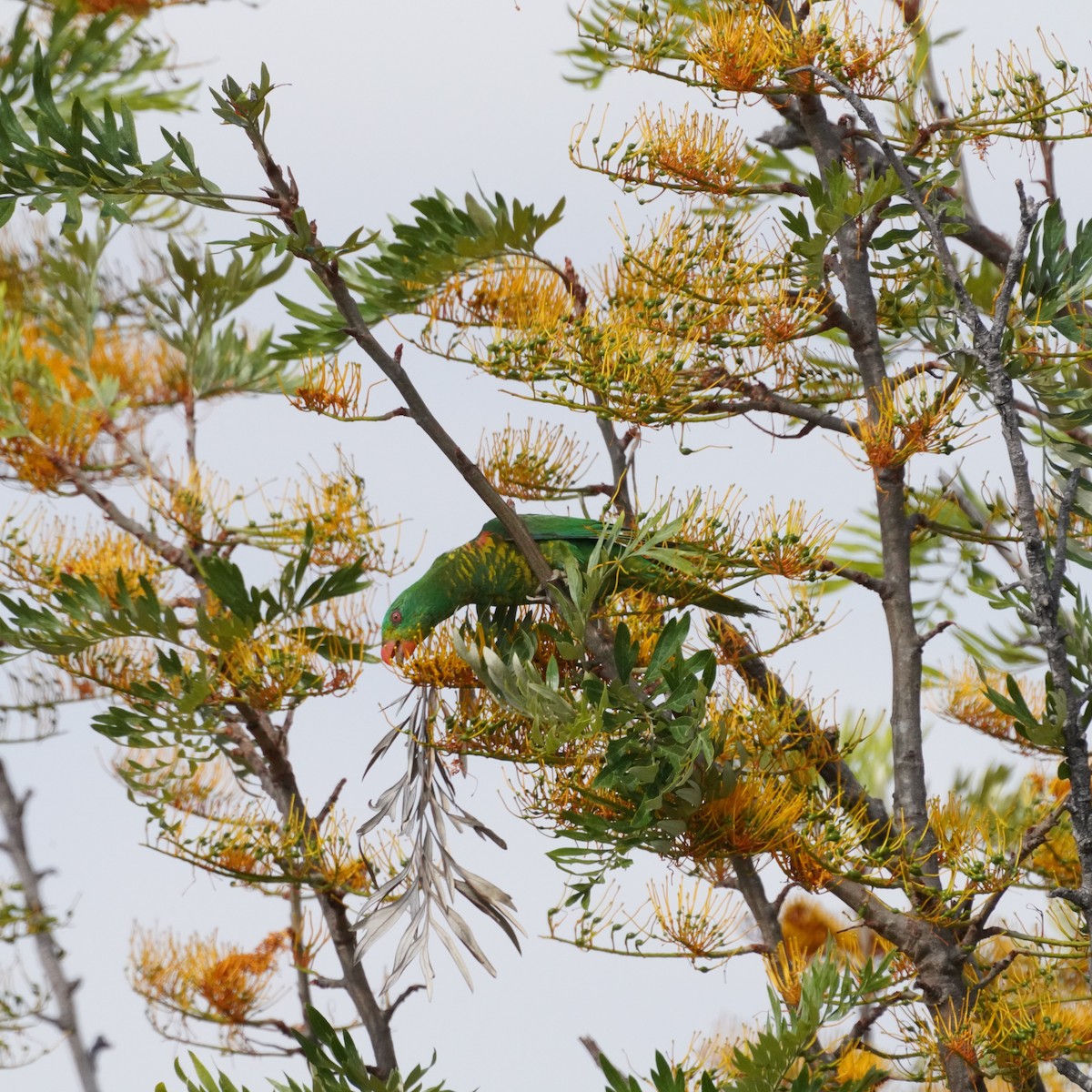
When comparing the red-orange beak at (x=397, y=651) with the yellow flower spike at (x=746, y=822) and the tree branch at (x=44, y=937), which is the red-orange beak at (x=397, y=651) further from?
the tree branch at (x=44, y=937)

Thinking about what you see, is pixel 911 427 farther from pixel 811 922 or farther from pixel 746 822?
pixel 811 922

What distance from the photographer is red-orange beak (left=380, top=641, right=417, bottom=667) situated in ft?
6.68

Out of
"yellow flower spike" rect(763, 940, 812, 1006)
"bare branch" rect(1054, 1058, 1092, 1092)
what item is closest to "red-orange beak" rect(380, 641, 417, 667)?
"yellow flower spike" rect(763, 940, 812, 1006)

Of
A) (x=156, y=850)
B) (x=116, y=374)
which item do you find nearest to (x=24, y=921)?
(x=156, y=850)

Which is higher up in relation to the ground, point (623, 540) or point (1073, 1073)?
point (623, 540)

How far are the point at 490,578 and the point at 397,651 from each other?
0.19 meters

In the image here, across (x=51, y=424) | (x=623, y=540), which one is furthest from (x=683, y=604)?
(x=51, y=424)

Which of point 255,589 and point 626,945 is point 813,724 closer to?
point 626,945

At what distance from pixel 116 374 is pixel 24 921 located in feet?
4.93

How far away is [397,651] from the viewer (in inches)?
80.4

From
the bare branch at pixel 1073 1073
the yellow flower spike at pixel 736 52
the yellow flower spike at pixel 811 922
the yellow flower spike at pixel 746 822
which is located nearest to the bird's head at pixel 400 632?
the yellow flower spike at pixel 746 822

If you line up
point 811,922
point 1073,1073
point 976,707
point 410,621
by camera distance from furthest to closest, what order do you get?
point 811,922
point 976,707
point 410,621
point 1073,1073

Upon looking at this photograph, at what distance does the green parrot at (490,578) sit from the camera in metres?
2.01

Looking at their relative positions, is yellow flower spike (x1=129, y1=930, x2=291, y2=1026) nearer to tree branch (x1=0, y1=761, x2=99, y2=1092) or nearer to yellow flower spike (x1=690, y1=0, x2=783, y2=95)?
tree branch (x1=0, y1=761, x2=99, y2=1092)
